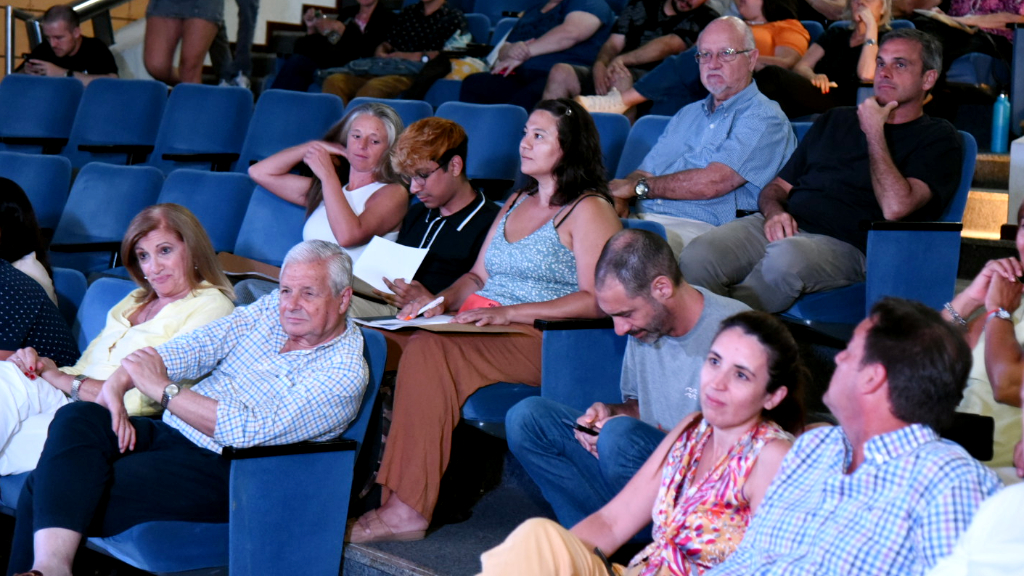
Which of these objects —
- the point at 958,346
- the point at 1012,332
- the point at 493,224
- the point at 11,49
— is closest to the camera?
the point at 958,346

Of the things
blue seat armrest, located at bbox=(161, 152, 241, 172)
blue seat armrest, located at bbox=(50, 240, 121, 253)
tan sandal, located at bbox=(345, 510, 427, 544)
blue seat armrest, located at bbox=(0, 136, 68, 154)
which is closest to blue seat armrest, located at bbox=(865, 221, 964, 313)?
tan sandal, located at bbox=(345, 510, 427, 544)

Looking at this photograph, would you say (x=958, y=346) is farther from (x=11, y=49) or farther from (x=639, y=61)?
(x=11, y=49)

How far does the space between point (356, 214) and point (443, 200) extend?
1.10 ft

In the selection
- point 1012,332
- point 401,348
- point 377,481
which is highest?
point 1012,332

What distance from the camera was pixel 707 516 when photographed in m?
1.77

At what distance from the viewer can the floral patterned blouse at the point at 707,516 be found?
175 centimetres

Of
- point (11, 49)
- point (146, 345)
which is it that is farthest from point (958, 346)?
point (11, 49)

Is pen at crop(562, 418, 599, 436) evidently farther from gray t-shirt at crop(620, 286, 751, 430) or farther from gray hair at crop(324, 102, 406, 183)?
gray hair at crop(324, 102, 406, 183)

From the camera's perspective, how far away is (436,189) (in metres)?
3.02

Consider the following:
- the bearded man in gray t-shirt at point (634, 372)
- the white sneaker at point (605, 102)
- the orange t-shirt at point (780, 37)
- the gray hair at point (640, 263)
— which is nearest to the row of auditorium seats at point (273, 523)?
the bearded man in gray t-shirt at point (634, 372)

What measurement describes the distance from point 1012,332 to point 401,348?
4.14 feet

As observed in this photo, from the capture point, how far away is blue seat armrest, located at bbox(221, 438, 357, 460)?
2193mm

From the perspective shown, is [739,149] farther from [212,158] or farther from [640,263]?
[212,158]

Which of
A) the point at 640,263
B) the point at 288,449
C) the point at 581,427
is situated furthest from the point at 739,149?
the point at 288,449
